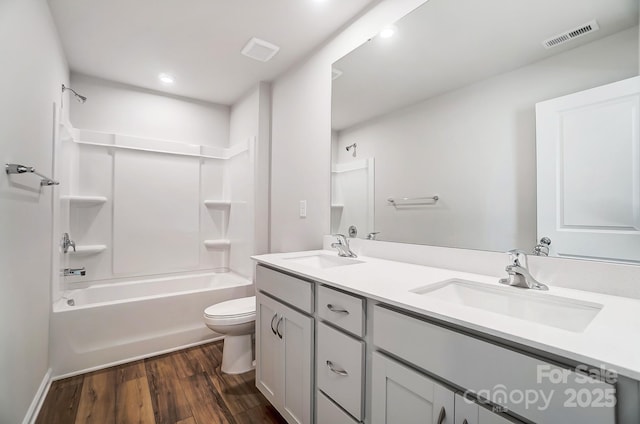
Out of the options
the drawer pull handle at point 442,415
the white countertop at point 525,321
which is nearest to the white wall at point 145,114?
the white countertop at point 525,321

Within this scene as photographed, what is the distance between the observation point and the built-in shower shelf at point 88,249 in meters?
2.65

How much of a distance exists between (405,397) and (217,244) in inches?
113

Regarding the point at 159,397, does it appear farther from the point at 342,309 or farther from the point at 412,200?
the point at 412,200

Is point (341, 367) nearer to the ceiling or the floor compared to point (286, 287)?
nearer to the floor

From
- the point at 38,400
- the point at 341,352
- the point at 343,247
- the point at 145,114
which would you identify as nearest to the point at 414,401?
the point at 341,352

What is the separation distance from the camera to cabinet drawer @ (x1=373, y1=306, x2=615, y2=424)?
57 centimetres

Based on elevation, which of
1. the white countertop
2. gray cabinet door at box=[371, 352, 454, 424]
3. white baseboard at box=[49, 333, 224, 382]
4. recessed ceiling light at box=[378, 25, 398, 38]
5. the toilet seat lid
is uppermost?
recessed ceiling light at box=[378, 25, 398, 38]

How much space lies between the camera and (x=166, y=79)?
280 cm

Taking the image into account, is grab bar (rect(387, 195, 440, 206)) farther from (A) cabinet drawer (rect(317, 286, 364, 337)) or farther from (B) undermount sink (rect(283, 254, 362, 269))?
(A) cabinet drawer (rect(317, 286, 364, 337))

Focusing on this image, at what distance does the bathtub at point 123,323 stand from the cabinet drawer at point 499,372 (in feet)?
7.20

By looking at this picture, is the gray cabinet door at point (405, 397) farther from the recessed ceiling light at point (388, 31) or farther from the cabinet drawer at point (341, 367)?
the recessed ceiling light at point (388, 31)

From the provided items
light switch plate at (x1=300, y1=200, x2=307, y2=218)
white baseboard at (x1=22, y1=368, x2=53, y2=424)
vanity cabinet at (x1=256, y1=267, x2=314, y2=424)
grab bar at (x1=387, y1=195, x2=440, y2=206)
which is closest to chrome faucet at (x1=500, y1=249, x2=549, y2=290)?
grab bar at (x1=387, y1=195, x2=440, y2=206)

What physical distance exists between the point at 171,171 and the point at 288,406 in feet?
8.83

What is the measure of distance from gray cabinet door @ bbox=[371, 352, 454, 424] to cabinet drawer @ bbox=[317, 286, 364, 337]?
131 millimetres
